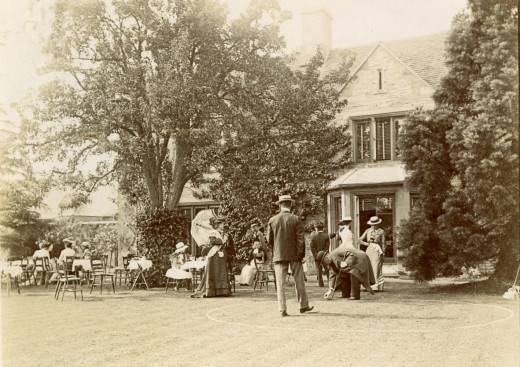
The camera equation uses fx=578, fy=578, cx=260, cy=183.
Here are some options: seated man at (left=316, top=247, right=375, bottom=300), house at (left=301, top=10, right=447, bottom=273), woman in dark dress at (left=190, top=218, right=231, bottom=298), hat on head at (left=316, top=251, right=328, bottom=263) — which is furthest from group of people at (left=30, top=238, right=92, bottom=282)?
house at (left=301, top=10, right=447, bottom=273)

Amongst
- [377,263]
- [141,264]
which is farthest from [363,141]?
[141,264]

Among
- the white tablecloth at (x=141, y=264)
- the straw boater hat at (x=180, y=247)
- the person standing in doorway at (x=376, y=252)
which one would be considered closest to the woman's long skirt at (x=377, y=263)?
the person standing in doorway at (x=376, y=252)

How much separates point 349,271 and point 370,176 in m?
8.53

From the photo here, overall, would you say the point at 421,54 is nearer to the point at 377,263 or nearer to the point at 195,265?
the point at 377,263

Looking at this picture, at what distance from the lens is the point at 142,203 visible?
735 inches

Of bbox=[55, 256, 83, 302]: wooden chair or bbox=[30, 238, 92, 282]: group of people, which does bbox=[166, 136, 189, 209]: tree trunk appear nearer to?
bbox=[30, 238, 92, 282]: group of people

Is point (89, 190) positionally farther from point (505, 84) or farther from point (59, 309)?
point (505, 84)

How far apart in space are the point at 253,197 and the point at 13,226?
6.94 meters

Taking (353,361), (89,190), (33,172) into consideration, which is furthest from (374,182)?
(353,361)

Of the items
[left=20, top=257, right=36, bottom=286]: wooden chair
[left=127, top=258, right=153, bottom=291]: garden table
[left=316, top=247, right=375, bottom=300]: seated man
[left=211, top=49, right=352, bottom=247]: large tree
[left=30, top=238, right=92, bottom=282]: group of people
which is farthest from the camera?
[left=20, top=257, right=36, bottom=286]: wooden chair

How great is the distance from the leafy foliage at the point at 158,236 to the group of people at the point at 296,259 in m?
2.20

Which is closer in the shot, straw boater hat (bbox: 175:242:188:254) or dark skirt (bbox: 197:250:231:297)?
dark skirt (bbox: 197:250:231:297)

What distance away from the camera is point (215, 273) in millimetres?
13633

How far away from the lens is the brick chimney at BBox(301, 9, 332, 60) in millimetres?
20406
